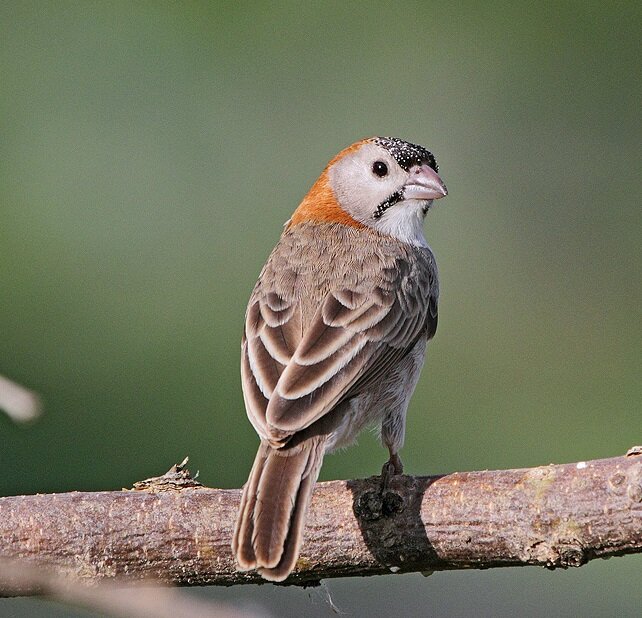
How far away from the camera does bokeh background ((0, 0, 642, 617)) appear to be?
857 centimetres

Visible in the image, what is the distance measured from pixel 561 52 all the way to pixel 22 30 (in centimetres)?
633

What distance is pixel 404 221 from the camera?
238 inches

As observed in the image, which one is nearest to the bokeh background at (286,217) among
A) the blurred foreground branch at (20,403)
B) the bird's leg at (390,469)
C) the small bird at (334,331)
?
the small bird at (334,331)

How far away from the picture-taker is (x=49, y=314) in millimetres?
10250

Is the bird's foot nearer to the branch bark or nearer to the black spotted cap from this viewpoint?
the branch bark

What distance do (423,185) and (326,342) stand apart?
1456 mm

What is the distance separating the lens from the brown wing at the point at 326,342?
4.52 m

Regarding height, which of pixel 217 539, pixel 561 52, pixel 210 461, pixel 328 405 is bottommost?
pixel 217 539

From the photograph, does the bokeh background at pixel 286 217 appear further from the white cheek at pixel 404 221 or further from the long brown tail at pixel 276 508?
the long brown tail at pixel 276 508

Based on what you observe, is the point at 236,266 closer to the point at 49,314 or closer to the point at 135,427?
the point at 49,314

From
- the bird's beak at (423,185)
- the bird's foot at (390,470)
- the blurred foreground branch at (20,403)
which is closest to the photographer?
the blurred foreground branch at (20,403)

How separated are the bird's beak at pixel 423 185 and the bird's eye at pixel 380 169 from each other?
0.16 m

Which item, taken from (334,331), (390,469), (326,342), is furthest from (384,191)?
(390,469)

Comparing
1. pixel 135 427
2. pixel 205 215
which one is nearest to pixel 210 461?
pixel 135 427
